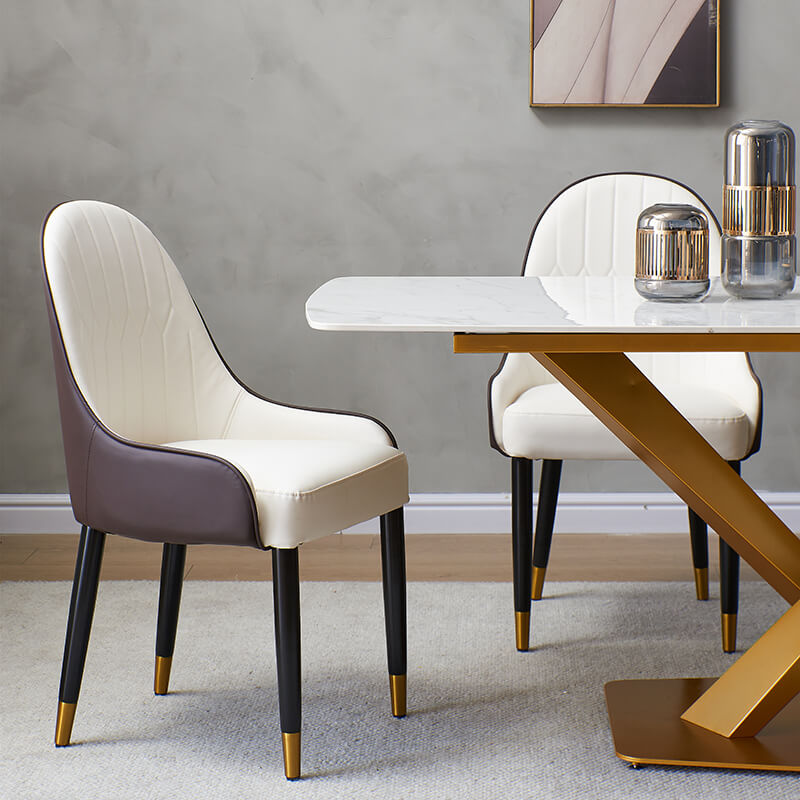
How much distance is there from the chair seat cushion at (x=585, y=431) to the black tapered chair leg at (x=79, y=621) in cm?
82

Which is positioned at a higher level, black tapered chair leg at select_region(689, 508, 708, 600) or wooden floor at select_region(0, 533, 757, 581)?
black tapered chair leg at select_region(689, 508, 708, 600)

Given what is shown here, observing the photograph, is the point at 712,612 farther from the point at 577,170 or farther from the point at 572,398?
the point at 577,170

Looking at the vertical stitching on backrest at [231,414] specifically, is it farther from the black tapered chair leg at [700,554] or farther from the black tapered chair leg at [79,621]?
the black tapered chair leg at [700,554]

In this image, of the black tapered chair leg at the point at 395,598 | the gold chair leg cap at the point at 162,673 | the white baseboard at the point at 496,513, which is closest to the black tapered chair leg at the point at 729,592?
the black tapered chair leg at the point at 395,598

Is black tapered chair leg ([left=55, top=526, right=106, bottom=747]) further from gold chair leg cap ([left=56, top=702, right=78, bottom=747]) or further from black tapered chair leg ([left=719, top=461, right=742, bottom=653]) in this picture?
black tapered chair leg ([left=719, top=461, right=742, bottom=653])

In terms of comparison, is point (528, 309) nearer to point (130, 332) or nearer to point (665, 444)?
point (665, 444)

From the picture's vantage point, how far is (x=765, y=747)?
5.41 feet

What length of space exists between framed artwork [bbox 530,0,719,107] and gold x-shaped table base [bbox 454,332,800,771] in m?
1.41

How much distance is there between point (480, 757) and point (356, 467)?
1.68 feet

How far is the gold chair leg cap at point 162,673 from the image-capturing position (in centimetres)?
194

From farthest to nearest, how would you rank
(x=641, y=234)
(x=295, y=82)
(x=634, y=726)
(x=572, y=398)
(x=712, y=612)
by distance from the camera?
(x=295, y=82)
(x=712, y=612)
(x=572, y=398)
(x=634, y=726)
(x=641, y=234)

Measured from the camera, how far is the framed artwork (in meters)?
2.76

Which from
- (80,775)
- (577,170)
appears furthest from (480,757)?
(577,170)

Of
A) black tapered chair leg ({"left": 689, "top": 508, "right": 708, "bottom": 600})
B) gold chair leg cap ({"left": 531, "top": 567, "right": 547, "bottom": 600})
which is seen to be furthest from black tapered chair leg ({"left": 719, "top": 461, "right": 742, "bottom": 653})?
gold chair leg cap ({"left": 531, "top": 567, "right": 547, "bottom": 600})
